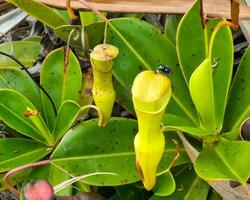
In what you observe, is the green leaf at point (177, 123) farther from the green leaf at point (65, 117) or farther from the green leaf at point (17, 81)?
the green leaf at point (17, 81)

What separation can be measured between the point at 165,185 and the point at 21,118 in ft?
1.00

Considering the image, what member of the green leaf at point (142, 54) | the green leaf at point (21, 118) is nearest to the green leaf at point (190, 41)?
the green leaf at point (142, 54)

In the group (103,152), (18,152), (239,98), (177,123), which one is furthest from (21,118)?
(239,98)

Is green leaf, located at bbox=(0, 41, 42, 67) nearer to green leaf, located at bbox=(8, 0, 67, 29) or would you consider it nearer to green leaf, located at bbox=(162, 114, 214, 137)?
green leaf, located at bbox=(8, 0, 67, 29)

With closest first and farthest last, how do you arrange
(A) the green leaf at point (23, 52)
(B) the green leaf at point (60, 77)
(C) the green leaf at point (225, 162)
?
1. (C) the green leaf at point (225, 162)
2. (B) the green leaf at point (60, 77)
3. (A) the green leaf at point (23, 52)

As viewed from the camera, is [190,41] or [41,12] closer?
[190,41]

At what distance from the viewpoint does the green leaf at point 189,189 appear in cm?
105

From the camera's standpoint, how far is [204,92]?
3.19 ft

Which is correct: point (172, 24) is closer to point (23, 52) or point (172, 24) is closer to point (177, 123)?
point (177, 123)

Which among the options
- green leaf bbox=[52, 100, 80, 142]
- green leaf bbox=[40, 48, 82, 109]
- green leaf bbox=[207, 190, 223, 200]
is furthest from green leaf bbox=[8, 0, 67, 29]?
green leaf bbox=[207, 190, 223, 200]

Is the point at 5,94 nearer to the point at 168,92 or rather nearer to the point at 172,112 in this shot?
the point at 172,112

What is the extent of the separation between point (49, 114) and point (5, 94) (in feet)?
0.33

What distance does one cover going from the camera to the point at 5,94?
1.11 meters

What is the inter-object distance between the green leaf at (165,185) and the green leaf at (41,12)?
41 cm
